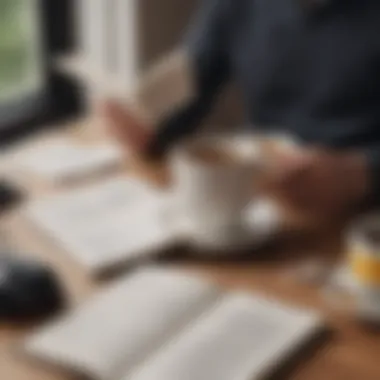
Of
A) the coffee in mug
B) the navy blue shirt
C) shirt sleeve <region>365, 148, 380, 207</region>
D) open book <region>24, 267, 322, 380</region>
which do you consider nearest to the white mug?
the coffee in mug

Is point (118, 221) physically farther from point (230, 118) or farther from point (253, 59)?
point (230, 118)

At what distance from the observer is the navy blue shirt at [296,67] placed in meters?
1.71

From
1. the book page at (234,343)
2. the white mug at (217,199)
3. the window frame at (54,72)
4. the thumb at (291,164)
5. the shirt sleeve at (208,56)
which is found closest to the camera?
the book page at (234,343)

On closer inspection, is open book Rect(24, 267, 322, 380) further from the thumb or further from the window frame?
the window frame

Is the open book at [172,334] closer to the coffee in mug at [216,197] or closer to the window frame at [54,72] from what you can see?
the coffee in mug at [216,197]

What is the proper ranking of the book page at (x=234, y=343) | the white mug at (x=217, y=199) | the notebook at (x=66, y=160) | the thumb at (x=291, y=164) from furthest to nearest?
the notebook at (x=66, y=160) → the thumb at (x=291, y=164) → the white mug at (x=217, y=199) → the book page at (x=234, y=343)

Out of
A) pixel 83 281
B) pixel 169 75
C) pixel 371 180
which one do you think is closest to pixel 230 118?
pixel 169 75

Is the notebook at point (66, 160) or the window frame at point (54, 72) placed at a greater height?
the window frame at point (54, 72)

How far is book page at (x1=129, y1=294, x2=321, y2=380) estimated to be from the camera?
990mm

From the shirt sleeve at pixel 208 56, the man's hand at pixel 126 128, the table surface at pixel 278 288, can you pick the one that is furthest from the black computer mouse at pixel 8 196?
the shirt sleeve at pixel 208 56

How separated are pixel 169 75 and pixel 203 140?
0.69m

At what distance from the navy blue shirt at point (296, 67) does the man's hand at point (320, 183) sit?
12cm

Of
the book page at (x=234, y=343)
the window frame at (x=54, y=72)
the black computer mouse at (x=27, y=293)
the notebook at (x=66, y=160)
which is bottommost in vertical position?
the book page at (x=234, y=343)

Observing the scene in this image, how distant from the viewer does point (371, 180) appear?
143 centimetres
